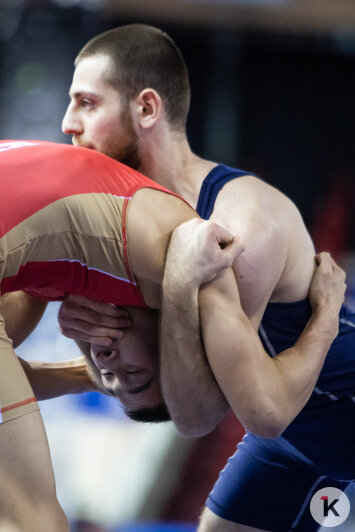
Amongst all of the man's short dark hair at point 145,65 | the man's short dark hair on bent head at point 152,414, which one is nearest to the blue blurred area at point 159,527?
the man's short dark hair on bent head at point 152,414

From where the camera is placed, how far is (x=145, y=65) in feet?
7.27

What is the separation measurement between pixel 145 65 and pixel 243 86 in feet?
16.3

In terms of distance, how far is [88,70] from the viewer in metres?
2.18

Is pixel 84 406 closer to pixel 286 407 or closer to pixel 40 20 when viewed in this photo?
pixel 286 407

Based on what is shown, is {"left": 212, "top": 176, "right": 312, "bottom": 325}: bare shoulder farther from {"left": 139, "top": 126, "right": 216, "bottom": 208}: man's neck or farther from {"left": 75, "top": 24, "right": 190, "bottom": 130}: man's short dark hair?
{"left": 75, "top": 24, "right": 190, "bottom": 130}: man's short dark hair

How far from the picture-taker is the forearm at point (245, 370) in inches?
64.6

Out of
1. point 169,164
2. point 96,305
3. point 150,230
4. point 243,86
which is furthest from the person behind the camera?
point 243,86

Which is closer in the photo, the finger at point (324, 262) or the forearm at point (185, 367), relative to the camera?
the forearm at point (185, 367)

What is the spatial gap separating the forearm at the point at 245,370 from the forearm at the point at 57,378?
769mm

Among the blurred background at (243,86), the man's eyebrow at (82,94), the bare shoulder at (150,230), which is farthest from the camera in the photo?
the blurred background at (243,86)

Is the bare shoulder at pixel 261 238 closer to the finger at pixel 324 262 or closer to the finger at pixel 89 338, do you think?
the finger at pixel 324 262

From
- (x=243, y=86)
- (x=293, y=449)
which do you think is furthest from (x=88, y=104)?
(x=243, y=86)

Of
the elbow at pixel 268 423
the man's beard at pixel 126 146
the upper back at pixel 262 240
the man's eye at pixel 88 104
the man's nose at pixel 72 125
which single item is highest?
the man's eye at pixel 88 104

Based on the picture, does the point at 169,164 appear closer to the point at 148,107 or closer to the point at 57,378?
the point at 148,107
